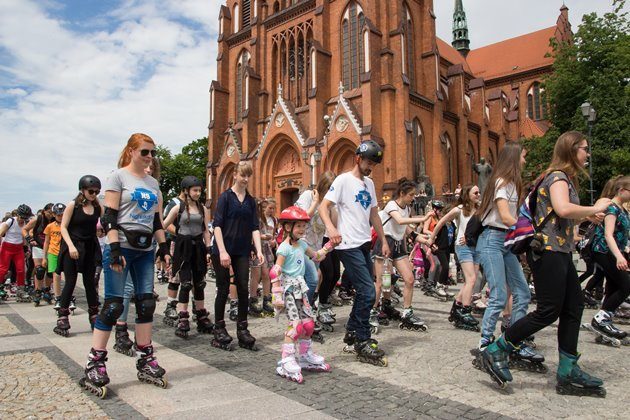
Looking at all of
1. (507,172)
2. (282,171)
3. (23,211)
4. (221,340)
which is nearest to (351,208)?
(507,172)

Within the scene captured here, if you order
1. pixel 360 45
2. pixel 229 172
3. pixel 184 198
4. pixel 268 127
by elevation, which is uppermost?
pixel 360 45

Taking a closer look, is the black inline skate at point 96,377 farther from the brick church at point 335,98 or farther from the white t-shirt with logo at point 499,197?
the brick church at point 335,98

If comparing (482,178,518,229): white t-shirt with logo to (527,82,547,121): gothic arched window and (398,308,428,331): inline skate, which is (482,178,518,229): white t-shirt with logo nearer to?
(398,308,428,331): inline skate

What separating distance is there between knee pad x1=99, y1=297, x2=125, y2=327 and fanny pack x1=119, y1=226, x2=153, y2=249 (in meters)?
0.50

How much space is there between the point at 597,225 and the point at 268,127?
89.4ft

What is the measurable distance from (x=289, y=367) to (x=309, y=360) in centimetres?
34

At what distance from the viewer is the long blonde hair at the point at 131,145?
3969 millimetres

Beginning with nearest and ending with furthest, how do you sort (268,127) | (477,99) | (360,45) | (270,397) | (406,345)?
1. (270,397)
2. (406,345)
3. (360,45)
4. (268,127)
5. (477,99)

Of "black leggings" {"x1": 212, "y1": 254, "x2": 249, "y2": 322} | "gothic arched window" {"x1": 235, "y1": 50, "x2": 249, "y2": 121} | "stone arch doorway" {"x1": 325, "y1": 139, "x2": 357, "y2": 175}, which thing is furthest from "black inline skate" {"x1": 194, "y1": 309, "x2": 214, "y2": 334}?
"gothic arched window" {"x1": 235, "y1": 50, "x2": 249, "y2": 121}

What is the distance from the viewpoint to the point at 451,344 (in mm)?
5145

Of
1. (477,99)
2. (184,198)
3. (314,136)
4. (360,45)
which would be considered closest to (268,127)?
(314,136)

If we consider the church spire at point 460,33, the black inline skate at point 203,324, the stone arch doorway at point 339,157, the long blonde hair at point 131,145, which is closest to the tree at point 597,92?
the stone arch doorway at point 339,157

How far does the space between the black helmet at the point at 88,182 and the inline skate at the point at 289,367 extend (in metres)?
3.50

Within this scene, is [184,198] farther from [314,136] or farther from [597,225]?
[314,136]
